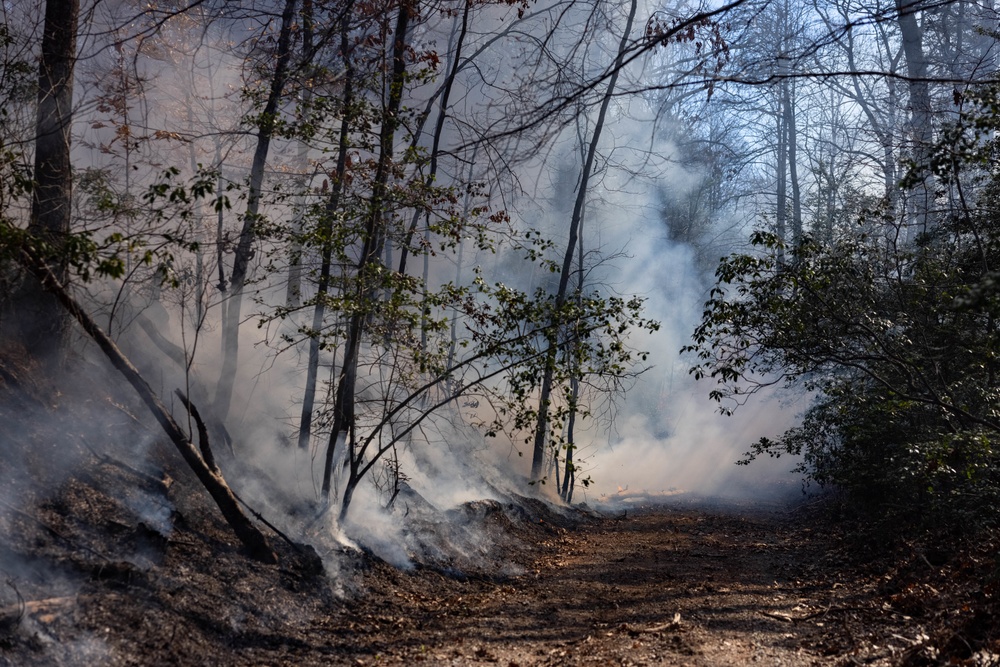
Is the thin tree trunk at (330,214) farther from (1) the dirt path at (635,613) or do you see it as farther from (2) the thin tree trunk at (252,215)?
(1) the dirt path at (635,613)

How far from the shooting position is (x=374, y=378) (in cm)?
1411

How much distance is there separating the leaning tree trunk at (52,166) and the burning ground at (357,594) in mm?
608

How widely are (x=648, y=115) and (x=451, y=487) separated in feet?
54.5

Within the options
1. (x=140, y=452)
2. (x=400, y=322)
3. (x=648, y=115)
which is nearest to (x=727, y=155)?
(x=648, y=115)

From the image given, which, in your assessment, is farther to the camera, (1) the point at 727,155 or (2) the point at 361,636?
(1) the point at 727,155

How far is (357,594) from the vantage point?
23.0 feet

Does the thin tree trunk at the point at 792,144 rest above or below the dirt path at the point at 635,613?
above

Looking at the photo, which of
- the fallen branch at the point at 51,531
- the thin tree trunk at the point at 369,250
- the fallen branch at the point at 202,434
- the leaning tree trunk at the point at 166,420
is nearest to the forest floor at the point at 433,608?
the fallen branch at the point at 51,531

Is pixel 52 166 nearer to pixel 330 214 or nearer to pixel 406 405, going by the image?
pixel 330 214

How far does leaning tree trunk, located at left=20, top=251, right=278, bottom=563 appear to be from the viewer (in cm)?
505

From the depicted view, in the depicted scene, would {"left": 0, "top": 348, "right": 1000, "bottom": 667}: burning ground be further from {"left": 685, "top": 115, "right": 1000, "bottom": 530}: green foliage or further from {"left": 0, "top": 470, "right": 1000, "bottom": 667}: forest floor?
{"left": 685, "top": 115, "right": 1000, "bottom": 530}: green foliage

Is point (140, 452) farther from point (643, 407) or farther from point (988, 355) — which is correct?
point (643, 407)

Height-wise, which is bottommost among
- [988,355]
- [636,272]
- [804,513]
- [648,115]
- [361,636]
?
[361,636]

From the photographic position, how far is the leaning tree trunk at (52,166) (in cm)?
710
